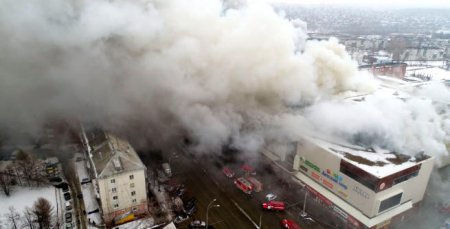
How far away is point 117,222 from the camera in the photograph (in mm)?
14844

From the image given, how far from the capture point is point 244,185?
17500 mm

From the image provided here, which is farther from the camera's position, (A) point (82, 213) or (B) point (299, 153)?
(B) point (299, 153)

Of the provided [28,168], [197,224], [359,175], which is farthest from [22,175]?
[359,175]

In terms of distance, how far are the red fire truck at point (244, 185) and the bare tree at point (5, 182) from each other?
12105 millimetres

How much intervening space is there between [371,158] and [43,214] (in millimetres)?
15635

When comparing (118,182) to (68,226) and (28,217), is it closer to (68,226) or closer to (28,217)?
(68,226)

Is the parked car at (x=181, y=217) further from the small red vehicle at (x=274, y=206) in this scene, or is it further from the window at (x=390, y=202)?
the window at (x=390, y=202)

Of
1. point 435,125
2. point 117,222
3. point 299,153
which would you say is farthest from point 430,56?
point 117,222

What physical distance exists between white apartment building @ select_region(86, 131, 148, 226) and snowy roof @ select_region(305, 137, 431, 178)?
9184 millimetres

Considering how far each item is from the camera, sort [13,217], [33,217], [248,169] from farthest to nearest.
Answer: [248,169] < [33,217] < [13,217]

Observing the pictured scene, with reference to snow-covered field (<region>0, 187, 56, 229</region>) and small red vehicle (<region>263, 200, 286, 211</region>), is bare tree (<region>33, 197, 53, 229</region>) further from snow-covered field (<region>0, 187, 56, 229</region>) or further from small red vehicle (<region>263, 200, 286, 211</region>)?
small red vehicle (<region>263, 200, 286, 211</region>)

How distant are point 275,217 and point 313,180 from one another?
3316 mm

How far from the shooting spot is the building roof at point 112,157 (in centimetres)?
1452

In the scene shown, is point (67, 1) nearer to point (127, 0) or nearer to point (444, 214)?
point (127, 0)
